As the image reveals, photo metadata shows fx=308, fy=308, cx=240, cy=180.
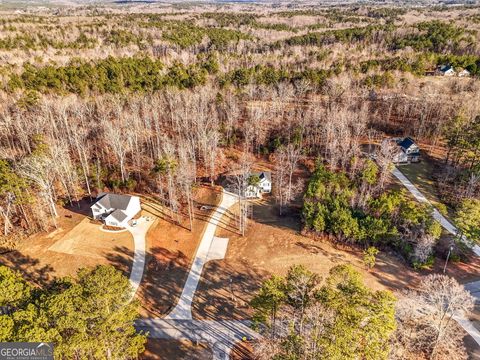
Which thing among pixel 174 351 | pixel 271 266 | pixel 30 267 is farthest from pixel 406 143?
pixel 30 267

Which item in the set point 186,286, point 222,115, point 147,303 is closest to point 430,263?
point 186,286

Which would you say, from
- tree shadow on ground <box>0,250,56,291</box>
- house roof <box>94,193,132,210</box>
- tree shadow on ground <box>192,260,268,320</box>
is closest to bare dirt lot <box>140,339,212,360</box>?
tree shadow on ground <box>192,260,268,320</box>

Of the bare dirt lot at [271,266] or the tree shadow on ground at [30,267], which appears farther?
the tree shadow on ground at [30,267]

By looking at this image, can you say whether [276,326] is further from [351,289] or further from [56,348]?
[56,348]

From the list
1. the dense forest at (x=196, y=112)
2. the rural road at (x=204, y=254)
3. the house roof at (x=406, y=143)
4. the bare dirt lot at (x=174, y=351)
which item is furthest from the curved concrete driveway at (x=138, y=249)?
the house roof at (x=406, y=143)

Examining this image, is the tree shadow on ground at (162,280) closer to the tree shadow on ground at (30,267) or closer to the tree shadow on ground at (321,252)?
the tree shadow on ground at (30,267)

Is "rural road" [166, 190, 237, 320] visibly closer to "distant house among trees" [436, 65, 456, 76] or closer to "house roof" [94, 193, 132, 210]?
"house roof" [94, 193, 132, 210]

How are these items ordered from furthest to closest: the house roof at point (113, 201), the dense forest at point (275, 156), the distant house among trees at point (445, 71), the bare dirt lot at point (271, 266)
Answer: the distant house among trees at point (445, 71)
the house roof at point (113, 201)
the bare dirt lot at point (271, 266)
the dense forest at point (275, 156)
